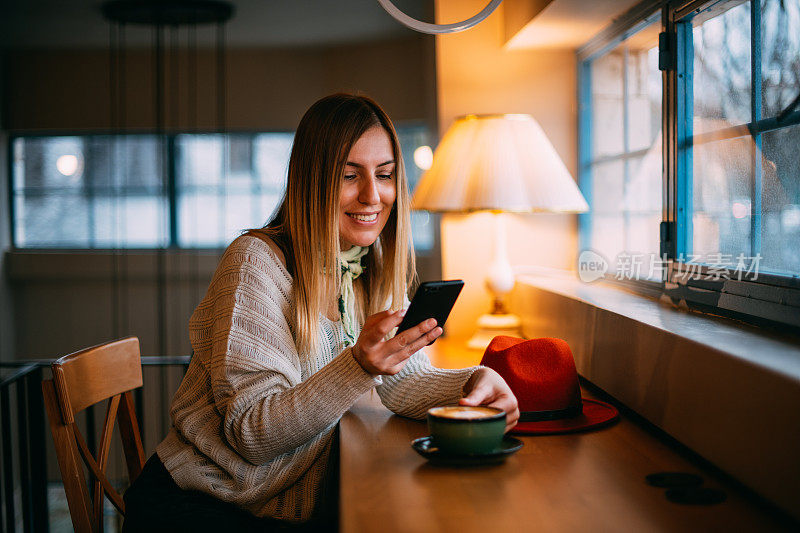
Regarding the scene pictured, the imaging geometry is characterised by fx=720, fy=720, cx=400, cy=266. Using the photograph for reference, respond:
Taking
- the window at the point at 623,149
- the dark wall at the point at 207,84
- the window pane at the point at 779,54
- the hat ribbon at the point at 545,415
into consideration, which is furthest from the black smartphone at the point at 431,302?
the dark wall at the point at 207,84

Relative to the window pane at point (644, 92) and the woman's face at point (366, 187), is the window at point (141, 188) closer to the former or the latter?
the window pane at point (644, 92)

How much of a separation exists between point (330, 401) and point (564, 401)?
452 mm

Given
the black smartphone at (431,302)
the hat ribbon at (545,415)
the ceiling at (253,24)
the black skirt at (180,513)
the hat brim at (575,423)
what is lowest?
the black skirt at (180,513)

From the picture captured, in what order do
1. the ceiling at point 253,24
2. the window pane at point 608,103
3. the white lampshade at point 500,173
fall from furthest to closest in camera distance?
the ceiling at point 253,24 → the window pane at point 608,103 → the white lampshade at point 500,173

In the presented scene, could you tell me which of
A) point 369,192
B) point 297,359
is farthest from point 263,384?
point 369,192

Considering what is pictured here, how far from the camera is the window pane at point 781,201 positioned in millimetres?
1240

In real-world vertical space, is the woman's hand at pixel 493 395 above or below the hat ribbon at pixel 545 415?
above

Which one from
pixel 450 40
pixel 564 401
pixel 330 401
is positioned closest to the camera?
pixel 330 401

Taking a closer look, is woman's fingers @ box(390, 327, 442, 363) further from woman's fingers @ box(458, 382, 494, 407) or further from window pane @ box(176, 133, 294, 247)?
window pane @ box(176, 133, 294, 247)

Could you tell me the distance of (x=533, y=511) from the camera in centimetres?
88

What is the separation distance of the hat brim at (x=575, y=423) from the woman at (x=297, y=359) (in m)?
0.06

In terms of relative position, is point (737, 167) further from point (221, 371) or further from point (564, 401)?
point (221, 371)

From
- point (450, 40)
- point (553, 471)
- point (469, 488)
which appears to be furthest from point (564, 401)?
point (450, 40)

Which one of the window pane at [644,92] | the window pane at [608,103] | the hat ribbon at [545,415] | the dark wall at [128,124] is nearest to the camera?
the hat ribbon at [545,415]
